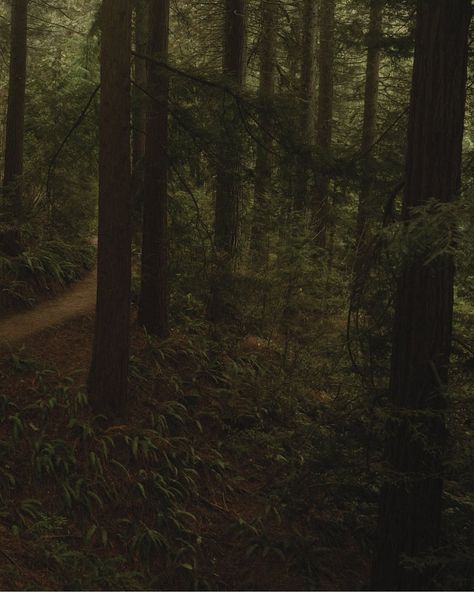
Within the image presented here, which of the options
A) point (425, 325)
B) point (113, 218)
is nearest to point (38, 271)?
point (113, 218)

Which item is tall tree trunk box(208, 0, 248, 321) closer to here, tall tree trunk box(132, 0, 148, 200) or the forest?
the forest

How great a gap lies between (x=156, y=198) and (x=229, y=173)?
1.59m

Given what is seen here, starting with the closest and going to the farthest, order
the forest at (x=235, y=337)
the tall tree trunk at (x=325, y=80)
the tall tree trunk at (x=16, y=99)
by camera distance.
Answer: the forest at (x=235, y=337) → the tall tree trunk at (x=16, y=99) → the tall tree trunk at (x=325, y=80)

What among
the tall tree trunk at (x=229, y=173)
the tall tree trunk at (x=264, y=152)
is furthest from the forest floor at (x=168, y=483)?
the tall tree trunk at (x=264, y=152)

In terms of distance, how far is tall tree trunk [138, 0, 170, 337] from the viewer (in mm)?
10453

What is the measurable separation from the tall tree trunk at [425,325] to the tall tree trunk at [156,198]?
5209 mm

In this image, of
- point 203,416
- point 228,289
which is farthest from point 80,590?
point 228,289

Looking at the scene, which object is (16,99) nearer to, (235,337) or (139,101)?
(139,101)

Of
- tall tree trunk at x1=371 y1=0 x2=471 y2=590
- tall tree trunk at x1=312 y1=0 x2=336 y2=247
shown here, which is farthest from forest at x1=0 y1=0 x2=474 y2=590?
tall tree trunk at x1=312 y1=0 x2=336 y2=247

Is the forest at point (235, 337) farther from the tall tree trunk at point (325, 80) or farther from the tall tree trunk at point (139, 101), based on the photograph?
the tall tree trunk at point (325, 80)

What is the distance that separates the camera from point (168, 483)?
8.66m

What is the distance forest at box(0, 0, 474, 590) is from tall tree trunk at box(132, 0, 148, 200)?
0.32 ft

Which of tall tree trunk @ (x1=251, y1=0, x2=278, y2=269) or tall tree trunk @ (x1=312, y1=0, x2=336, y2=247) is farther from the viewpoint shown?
tall tree trunk @ (x1=312, y1=0, x2=336, y2=247)

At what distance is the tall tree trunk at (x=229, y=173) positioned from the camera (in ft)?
32.3
